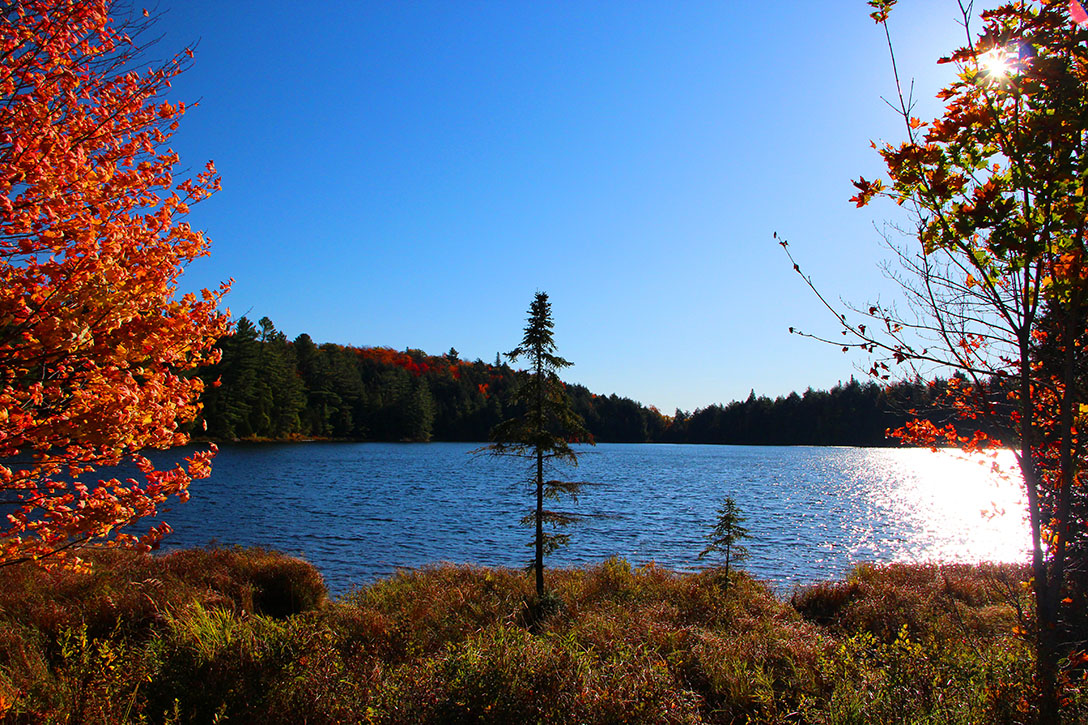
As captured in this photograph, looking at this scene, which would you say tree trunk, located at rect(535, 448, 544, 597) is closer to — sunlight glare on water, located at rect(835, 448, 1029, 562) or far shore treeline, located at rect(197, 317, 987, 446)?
sunlight glare on water, located at rect(835, 448, 1029, 562)

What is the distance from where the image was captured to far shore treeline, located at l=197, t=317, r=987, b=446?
7631 centimetres

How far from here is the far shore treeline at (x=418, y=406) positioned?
76312 millimetres

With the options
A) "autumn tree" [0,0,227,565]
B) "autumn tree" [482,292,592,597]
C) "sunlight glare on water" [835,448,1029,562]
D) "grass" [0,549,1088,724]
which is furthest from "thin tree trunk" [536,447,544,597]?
"autumn tree" [0,0,227,565]

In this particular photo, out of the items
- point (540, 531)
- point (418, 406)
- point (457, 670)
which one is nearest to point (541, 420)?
point (540, 531)

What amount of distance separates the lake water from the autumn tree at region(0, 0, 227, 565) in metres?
6.99

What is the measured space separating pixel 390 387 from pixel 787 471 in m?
72.3

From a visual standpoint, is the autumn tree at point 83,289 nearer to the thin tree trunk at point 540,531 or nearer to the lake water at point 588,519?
Result: the lake water at point 588,519

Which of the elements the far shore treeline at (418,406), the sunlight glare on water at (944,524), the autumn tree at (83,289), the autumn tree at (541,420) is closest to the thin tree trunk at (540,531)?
A: the autumn tree at (541,420)

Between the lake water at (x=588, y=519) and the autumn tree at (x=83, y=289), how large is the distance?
6993 millimetres

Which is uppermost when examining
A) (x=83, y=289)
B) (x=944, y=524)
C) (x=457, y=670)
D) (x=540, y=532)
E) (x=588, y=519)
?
(x=83, y=289)

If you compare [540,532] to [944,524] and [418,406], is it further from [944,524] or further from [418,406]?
[418,406]

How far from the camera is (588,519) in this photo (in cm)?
3141

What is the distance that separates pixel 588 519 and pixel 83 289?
2948 cm

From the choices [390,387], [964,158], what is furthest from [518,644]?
[390,387]
